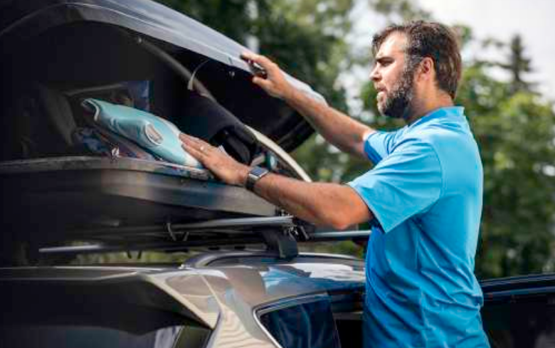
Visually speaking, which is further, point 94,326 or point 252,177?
point 252,177

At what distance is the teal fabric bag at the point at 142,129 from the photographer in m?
2.50

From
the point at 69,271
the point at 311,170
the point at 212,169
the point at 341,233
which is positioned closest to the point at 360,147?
the point at 341,233

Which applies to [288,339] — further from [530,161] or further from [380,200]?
[530,161]

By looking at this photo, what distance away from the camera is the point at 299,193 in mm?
2682

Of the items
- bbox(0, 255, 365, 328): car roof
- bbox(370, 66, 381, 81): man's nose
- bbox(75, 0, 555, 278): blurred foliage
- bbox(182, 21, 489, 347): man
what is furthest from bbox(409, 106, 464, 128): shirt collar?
bbox(75, 0, 555, 278): blurred foliage

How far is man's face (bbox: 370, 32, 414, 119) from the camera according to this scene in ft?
10.2

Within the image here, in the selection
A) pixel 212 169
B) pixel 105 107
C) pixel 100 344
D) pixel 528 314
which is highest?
pixel 105 107

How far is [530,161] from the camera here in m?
15.7

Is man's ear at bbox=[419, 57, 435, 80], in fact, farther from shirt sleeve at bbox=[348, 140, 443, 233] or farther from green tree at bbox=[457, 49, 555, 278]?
green tree at bbox=[457, 49, 555, 278]

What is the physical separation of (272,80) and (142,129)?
0.90 metres

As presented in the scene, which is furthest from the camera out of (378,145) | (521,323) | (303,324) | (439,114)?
(378,145)

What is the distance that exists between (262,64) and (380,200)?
2.79 ft

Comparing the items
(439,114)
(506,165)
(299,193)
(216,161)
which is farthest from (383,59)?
(506,165)

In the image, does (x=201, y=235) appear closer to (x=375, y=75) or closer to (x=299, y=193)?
(x=299, y=193)
